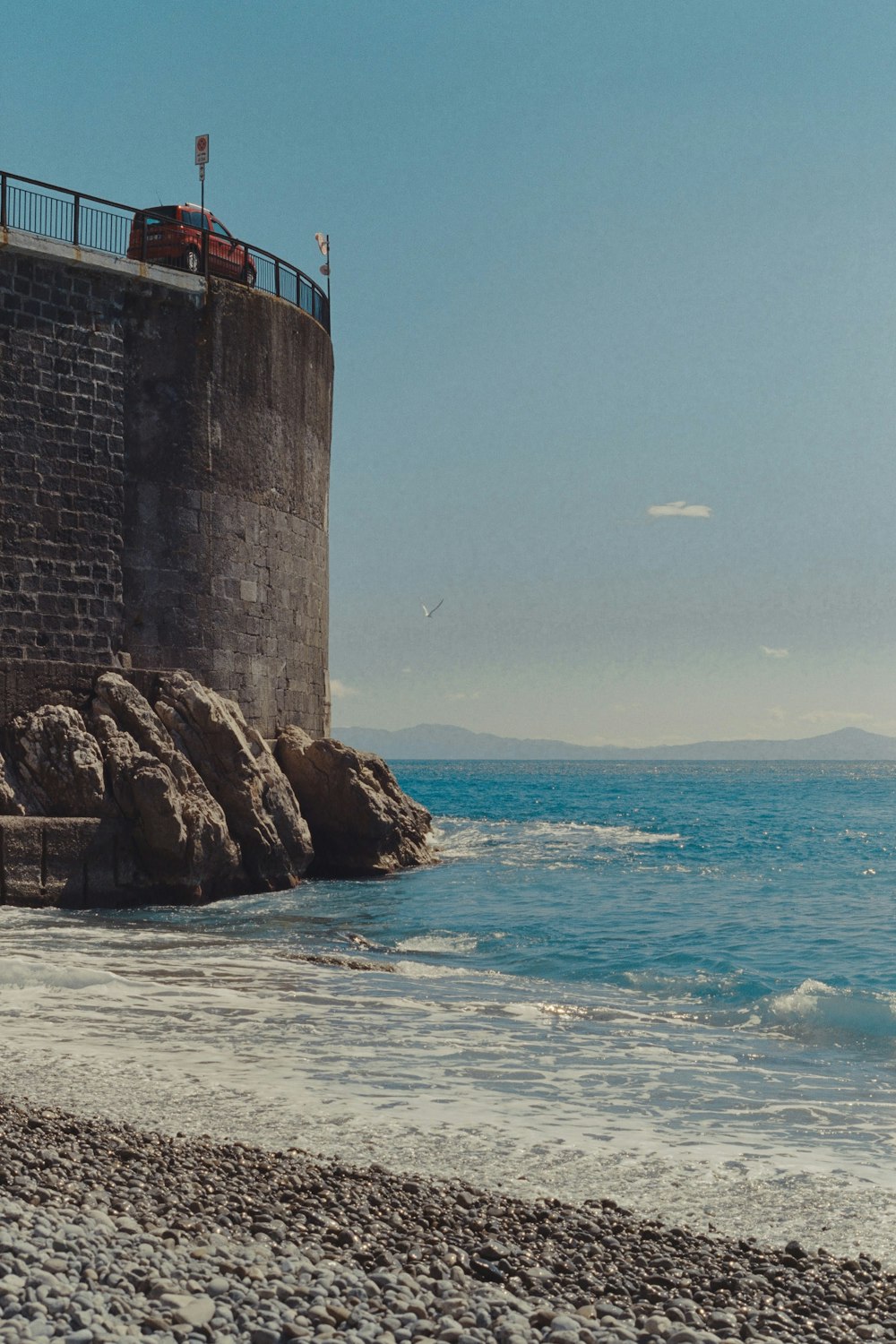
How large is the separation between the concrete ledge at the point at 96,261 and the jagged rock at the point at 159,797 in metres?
5.35

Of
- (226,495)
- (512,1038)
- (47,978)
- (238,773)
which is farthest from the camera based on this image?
(226,495)

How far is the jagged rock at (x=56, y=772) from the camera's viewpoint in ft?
44.0

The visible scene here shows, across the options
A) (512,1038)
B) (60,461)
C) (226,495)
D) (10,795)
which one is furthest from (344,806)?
(512,1038)

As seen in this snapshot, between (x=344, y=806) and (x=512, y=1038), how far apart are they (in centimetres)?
1030

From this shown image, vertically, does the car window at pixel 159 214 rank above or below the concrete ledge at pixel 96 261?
above

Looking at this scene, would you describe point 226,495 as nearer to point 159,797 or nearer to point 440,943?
point 159,797

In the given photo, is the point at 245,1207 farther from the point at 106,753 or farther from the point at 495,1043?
the point at 106,753

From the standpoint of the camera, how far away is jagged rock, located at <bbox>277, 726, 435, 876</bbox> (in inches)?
686

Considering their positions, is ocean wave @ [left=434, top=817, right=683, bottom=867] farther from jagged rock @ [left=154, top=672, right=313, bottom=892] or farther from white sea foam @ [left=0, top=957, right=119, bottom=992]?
white sea foam @ [left=0, top=957, right=119, bottom=992]

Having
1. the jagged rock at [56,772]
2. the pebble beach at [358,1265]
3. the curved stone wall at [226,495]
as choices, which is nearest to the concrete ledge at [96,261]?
the curved stone wall at [226,495]

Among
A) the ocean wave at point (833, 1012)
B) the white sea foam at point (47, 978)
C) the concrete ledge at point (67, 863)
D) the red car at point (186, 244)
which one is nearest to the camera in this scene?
the white sea foam at point (47, 978)

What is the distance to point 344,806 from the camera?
17781mm

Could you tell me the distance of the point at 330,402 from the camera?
20.6 m

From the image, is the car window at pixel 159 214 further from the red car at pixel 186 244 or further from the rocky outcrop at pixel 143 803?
the rocky outcrop at pixel 143 803
